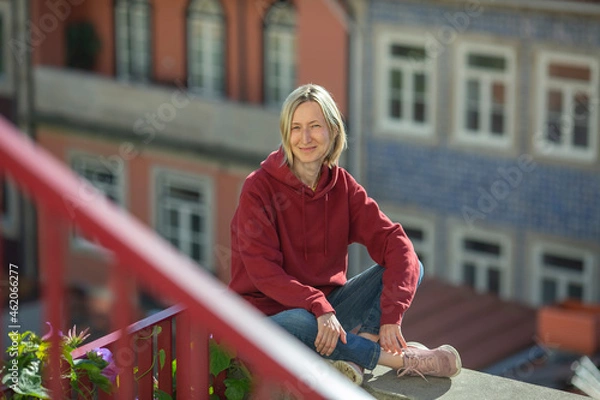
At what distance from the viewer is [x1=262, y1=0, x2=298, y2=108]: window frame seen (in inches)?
878

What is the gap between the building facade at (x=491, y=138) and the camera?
19703 mm

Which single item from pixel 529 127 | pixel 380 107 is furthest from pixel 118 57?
pixel 529 127

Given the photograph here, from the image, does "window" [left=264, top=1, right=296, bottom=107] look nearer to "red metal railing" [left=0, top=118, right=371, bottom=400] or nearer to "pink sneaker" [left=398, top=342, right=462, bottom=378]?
"pink sneaker" [left=398, top=342, right=462, bottom=378]

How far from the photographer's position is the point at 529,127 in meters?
20.4

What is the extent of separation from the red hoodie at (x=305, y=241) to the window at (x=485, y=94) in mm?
14543

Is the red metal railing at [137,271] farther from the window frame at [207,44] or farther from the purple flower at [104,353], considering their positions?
the window frame at [207,44]

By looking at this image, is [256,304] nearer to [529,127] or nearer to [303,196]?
[303,196]

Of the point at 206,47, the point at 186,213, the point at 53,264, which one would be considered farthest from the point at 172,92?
the point at 53,264

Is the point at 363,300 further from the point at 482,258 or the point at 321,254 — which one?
the point at 482,258

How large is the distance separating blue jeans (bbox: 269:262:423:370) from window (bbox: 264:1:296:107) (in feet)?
54.1

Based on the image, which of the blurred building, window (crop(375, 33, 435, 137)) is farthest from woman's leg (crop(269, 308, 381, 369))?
the blurred building

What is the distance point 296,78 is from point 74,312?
16.5 ft

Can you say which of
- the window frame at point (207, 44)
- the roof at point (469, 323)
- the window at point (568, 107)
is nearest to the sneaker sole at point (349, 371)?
the roof at point (469, 323)

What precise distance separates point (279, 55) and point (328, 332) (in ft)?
57.4
